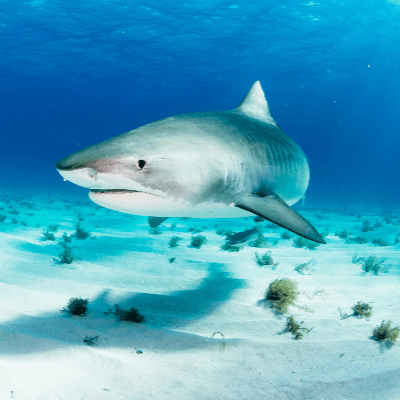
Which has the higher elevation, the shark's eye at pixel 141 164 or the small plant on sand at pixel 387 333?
the shark's eye at pixel 141 164

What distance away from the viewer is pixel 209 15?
80.3ft

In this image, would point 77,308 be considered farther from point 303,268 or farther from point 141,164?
point 303,268

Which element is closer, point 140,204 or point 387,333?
point 140,204

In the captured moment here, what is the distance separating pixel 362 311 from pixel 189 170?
3.21 metres

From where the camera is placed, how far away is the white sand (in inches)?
85.2

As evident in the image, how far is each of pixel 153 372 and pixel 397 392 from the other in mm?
1922

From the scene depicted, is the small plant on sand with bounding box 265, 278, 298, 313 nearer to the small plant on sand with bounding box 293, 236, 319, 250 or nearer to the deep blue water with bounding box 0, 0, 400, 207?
the small plant on sand with bounding box 293, 236, 319, 250

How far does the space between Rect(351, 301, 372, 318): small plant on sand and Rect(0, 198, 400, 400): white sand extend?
11 centimetres

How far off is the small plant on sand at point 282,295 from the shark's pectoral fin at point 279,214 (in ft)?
5.31

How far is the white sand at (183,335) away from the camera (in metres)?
2.16

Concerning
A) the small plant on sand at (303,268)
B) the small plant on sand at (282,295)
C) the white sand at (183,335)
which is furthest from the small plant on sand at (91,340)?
the small plant on sand at (303,268)

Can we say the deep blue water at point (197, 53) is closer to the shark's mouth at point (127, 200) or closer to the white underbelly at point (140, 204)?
the white underbelly at point (140, 204)

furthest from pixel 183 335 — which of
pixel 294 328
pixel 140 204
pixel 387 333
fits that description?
pixel 387 333

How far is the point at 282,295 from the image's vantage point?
399 cm
